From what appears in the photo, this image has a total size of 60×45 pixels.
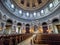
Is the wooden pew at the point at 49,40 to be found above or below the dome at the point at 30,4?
below

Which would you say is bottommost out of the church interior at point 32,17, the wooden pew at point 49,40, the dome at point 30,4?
the wooden pew at point 49,40

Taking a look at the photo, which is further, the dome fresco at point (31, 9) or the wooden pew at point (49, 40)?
the dome fresco at point (31, 9)

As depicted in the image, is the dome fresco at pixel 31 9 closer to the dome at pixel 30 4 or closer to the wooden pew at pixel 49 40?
the dome at pixel 30 4

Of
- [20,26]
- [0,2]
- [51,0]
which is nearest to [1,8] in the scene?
[0,2]

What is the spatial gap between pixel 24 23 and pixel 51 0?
11482 millimetres

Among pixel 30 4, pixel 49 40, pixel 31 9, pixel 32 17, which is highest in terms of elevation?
pixel 30 4

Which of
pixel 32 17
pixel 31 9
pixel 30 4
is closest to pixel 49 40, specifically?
pixel 32 17

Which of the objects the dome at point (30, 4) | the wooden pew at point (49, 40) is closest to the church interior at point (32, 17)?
the dome at point (30, 4)

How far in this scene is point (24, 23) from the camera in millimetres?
27844

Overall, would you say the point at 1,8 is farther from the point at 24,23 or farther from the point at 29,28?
the point at 29,28

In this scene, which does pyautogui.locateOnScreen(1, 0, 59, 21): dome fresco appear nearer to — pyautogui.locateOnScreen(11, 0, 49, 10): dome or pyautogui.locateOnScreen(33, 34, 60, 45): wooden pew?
pyautogui.locateOnScreen(11, 0, 49, 10): dome

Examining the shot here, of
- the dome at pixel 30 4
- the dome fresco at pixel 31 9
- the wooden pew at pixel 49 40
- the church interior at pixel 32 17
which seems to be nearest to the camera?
the wooden pew at pixel 49 40

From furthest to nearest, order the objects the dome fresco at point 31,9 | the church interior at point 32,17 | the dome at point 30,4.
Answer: the dome at point 30,4
the dome fresco at point 31,9
the church interior at point 32,17

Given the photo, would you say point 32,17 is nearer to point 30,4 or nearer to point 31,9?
point 31,9
